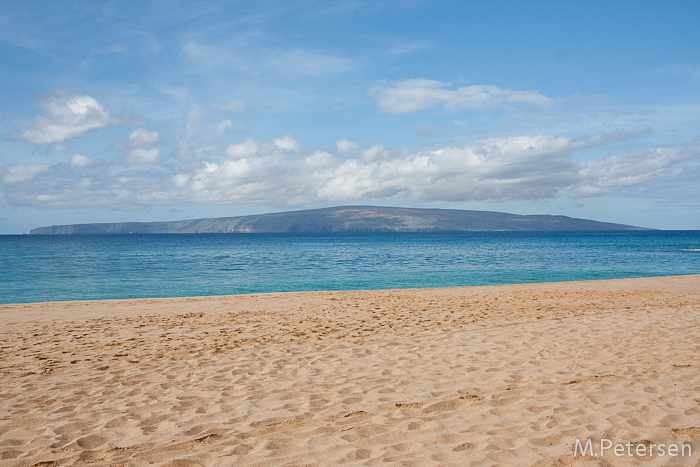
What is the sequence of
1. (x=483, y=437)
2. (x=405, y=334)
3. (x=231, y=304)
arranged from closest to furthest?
(x=483, y=437)
(x=405, y=334)
(x=231, y=304)

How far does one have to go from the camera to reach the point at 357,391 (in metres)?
5.94

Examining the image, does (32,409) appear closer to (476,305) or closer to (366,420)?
(366,420)

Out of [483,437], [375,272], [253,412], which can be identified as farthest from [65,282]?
[483,437]

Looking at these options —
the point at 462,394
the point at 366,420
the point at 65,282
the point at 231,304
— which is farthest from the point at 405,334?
the point at 65,282

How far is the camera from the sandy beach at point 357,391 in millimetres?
4207

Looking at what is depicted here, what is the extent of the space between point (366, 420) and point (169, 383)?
10.7ft

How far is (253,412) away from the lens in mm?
5254

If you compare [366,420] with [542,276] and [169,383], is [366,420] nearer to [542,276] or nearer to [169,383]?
[169,383]

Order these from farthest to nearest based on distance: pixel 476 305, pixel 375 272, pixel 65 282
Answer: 1. pixel 375 272
2. pixel 65 282
3. pixel 476 305

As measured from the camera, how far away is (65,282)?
85.1ft

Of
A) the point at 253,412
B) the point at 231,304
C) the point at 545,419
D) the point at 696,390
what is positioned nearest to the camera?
the point at 545,419

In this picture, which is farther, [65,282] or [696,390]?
[65,282]

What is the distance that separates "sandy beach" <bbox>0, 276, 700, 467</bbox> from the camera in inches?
166

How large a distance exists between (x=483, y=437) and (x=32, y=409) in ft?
17.6
